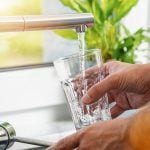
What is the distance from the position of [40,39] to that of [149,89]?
1.57 feet

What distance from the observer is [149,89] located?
772 millimetres

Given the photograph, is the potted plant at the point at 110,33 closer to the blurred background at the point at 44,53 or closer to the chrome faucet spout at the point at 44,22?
the blurred background at the point at 44,53

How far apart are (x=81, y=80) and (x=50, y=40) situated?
18.8 inches

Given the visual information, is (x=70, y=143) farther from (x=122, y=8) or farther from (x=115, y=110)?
(x=122, y=8)

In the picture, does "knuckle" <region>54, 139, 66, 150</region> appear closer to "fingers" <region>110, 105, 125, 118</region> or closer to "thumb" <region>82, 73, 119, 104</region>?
"thumb" <region>82, 73, 119, 104</region>

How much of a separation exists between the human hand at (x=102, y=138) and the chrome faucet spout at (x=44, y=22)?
9.2 inches

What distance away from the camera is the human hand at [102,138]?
20.7 inches

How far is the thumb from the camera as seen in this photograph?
68cm

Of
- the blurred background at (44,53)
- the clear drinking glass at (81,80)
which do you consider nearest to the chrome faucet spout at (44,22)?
the clear drinking glass at (81,80)

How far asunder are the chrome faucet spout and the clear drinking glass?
61 millimetres

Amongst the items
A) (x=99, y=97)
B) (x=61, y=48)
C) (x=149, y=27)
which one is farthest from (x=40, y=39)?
(x=99, y=97)

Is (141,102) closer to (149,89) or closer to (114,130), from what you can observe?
(149,89)

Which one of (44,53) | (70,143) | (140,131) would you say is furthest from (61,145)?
(44,53)

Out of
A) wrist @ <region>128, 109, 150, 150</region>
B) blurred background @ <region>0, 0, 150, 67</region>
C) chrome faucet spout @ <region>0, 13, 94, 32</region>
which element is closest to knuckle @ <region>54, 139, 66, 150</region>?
wrist @ <region>128, 109, 150, 150</region>
